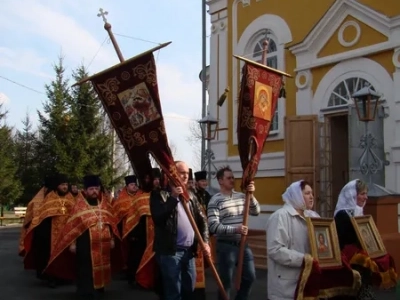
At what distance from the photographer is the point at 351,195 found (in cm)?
646

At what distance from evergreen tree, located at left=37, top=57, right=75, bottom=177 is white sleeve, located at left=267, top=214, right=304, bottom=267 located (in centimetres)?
2582

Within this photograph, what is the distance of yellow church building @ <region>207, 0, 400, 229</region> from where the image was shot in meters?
11.8

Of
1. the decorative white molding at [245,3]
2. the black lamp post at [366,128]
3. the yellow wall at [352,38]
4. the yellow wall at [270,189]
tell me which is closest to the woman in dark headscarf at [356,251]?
the black lamp post at [366,128]

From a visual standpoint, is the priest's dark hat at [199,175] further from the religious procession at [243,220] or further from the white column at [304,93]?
the white column at [304,93]

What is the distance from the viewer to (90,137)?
30984mm

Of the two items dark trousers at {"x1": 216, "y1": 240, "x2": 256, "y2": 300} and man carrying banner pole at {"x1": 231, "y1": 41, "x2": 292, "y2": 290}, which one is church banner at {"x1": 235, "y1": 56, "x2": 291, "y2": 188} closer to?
man carrying banner pole at {"x1": 231, "y1": 41, "x2": 292, "y2": 290}

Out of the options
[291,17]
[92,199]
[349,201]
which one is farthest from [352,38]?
[349,201]

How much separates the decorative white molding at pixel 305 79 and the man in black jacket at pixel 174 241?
26.1 ft

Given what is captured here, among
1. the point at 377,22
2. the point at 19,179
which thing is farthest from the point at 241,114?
the point at 19,179

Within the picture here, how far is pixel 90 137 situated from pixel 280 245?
26.6m

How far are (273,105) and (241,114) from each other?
18.1 inches

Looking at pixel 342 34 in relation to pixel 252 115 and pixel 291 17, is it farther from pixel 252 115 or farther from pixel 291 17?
pixel 252 115

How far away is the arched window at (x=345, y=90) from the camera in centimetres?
1249

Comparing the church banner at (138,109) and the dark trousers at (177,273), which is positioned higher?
the church banner at (138,109)
